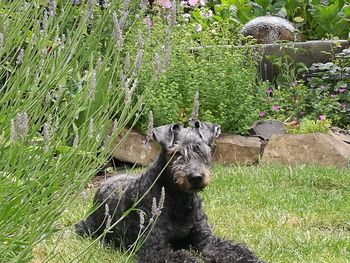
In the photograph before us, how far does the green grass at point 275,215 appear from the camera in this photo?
482cm

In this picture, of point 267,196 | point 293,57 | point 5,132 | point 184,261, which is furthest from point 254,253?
point 293,57

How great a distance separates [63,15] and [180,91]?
6.16 metres

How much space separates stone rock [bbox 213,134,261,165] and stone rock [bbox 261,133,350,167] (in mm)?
148

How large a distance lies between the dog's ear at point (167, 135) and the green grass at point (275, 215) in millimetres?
565

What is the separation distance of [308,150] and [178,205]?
12.0 feet

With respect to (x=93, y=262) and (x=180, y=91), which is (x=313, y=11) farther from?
(x=93, y=262)

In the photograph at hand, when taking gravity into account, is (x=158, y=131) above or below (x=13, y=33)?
below

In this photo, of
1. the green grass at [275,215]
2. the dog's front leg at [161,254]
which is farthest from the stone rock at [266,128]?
the dog's front leg at [161,254]

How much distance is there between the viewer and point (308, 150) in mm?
8250

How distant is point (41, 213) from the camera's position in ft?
7.35

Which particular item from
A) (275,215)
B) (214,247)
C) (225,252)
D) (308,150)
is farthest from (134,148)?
(225,252)

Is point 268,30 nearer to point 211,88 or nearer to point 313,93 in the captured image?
point 313,93

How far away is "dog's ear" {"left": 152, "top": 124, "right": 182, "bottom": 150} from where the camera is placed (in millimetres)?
4750

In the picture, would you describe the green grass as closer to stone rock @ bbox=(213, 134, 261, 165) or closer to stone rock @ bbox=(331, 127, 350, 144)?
stone rock @ bbox=(213, 134, 261, 165)
